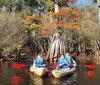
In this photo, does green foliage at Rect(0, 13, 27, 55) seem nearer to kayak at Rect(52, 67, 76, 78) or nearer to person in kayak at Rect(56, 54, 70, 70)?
person in kayak at Rect(56, 54, 70, 70)

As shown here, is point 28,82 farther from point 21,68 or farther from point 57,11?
point 57,11

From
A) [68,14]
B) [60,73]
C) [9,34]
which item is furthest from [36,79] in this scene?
[68,14]

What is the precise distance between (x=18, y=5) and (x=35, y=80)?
3197 cm

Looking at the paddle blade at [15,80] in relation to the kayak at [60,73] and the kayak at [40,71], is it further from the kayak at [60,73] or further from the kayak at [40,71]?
the kayak at [60,73]

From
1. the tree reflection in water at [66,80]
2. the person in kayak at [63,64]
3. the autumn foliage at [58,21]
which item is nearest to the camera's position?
the tree reflection in water at [66,80]

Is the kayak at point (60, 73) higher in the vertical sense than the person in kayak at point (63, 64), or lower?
lower

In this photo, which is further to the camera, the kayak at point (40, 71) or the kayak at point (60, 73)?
the kayak at point (40, 71)

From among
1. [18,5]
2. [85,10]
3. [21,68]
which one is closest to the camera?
[21,68]

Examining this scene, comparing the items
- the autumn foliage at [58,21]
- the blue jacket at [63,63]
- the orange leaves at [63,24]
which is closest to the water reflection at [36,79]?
the blue jacket at [63,63]

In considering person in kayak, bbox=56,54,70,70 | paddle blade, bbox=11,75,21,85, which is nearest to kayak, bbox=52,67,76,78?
person in kayak, bbox=56,54,70,70

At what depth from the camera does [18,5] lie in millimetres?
51938

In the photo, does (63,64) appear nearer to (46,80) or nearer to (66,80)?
(66,80)

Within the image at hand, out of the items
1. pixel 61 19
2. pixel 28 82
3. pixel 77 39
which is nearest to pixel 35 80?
pixel 28 82

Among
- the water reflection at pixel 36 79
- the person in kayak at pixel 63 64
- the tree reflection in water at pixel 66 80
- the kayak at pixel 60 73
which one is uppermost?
the person in kayak at pixel 63 64
